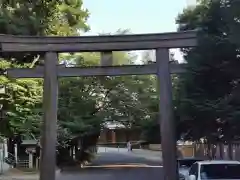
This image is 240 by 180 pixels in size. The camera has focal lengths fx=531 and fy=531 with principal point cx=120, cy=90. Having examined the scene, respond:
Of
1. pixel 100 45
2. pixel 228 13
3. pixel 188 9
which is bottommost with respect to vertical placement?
pixel 228 13

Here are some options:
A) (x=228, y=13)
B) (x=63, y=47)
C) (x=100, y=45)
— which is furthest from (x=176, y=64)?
(x=228, y=13)

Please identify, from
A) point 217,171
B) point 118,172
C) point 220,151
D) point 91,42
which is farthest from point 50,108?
point 220,151

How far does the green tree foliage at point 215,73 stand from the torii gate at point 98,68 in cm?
399

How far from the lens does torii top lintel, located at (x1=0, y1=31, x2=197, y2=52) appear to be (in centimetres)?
1962

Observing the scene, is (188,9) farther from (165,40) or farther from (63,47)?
(63,47)

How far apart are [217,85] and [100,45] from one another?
7.80 m

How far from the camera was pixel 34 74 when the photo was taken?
20547 millimetres

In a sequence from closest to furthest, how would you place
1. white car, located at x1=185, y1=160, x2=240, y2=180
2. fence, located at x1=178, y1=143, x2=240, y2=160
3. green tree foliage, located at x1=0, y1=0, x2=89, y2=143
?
white car, located at x1=185, y1=160, x2=240, y2=180 → green tree foliage, located at x1=0, y1=0, x2=89, y2=143 → fence, located at x1=178, y1=143, x2=240, y2=160

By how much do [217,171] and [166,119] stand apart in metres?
4.52

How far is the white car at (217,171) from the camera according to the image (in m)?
14.9

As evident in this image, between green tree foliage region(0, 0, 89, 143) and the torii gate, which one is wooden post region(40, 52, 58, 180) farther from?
green tree foliage region(0, 0, 89, 143)

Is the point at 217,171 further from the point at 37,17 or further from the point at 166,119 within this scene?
the point at 37,17

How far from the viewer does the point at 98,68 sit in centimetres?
2003

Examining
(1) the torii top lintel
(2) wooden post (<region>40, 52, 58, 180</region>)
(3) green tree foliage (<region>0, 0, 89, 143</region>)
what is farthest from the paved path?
(1) the torii top lintel
